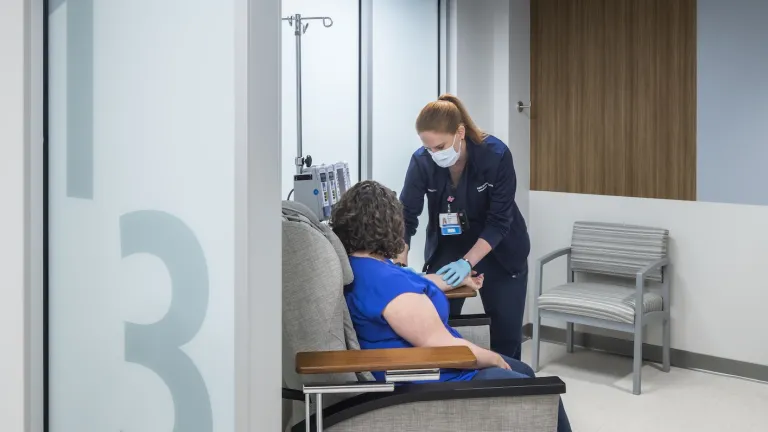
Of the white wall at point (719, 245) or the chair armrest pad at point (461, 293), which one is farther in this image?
the white wall at point (719, 245)

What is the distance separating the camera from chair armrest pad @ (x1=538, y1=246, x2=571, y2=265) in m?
4.66

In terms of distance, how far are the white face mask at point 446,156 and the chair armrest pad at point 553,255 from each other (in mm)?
1251

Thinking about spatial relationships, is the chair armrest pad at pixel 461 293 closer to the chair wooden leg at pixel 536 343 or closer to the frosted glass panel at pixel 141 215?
the frosted glass panel at pixel 141 215

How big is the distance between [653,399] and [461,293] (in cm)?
154

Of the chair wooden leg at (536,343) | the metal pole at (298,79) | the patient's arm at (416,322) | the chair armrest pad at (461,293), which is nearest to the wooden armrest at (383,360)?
the patient's arm at (416,322)

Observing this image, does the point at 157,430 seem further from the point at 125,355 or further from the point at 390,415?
the point at 390,415

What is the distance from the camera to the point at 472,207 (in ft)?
12.3

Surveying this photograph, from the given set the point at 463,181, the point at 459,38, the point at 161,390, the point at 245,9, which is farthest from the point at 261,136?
the point at 459,38

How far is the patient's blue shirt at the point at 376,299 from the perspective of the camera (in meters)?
2.47

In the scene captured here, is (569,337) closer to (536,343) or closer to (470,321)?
(536,343)

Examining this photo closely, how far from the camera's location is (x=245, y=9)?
1.78 m

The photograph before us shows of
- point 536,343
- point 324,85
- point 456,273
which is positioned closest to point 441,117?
point 456,273

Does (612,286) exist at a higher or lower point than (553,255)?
lower

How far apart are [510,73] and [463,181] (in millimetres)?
1425
